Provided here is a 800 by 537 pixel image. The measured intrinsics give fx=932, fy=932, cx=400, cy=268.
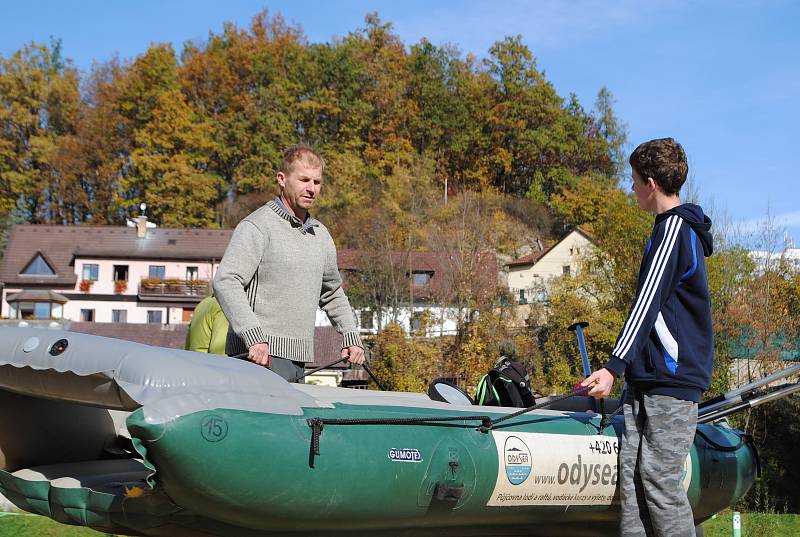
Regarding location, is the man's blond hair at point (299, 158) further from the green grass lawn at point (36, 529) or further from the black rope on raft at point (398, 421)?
the green grass lawn at point (36, 529)

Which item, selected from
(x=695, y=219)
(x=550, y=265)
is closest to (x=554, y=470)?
(x=695, y=219)

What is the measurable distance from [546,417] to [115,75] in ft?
188

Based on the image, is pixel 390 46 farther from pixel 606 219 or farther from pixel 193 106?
pixel 606 219

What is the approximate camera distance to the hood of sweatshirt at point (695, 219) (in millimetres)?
4086

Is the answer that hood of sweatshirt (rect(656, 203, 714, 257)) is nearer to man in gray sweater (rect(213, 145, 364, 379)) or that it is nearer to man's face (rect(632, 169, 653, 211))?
Result: man's face (rect(632, 169, 653, 211))

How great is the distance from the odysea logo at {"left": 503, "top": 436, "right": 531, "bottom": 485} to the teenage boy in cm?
48

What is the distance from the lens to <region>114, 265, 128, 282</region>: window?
48344 mm

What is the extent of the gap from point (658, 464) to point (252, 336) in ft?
6.40

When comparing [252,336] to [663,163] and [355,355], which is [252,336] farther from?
[663,163]

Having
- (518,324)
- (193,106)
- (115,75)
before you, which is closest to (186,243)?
(193,106)

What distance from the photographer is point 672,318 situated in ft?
13.3

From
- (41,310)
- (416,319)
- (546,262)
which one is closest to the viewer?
(416,319)

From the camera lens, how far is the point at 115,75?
57438 mm

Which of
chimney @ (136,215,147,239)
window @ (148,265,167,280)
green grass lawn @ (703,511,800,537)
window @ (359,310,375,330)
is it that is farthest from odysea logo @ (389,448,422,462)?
window @ (148,265,167,280)
